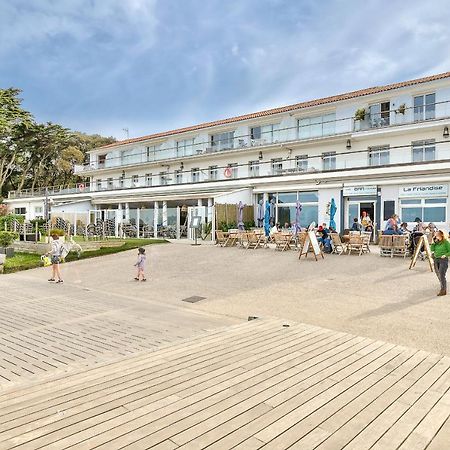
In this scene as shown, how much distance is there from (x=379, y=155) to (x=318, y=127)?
16.1ft

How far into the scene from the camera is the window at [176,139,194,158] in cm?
3759

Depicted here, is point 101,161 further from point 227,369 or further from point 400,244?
point 227,369

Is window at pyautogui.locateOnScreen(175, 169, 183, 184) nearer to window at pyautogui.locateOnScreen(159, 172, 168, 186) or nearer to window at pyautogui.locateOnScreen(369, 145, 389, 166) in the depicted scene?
window at pyautogui.locateOnScreen(159, 172, 168, 186)

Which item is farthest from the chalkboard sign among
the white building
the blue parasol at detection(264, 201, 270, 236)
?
the blue parasol at detection(264, 201, 270, 236)

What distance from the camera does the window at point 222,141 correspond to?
35.0 metres

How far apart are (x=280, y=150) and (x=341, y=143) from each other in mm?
4799

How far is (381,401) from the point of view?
3.65m

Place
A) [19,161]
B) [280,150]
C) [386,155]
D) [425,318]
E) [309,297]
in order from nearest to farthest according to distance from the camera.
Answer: [425,318] < [309,297] < [386,155] < [280,150] < [19,161]

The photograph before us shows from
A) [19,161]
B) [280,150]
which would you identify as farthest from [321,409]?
[19,161]

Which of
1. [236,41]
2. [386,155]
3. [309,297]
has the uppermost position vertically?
[236,41]

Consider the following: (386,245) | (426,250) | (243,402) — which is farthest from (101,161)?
(243,402)

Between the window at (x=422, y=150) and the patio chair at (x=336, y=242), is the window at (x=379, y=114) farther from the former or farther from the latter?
the patio chair at (x=336, y=242)

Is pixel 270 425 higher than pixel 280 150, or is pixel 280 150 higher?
pixel 280 150

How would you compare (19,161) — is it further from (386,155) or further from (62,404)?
(62,404)
